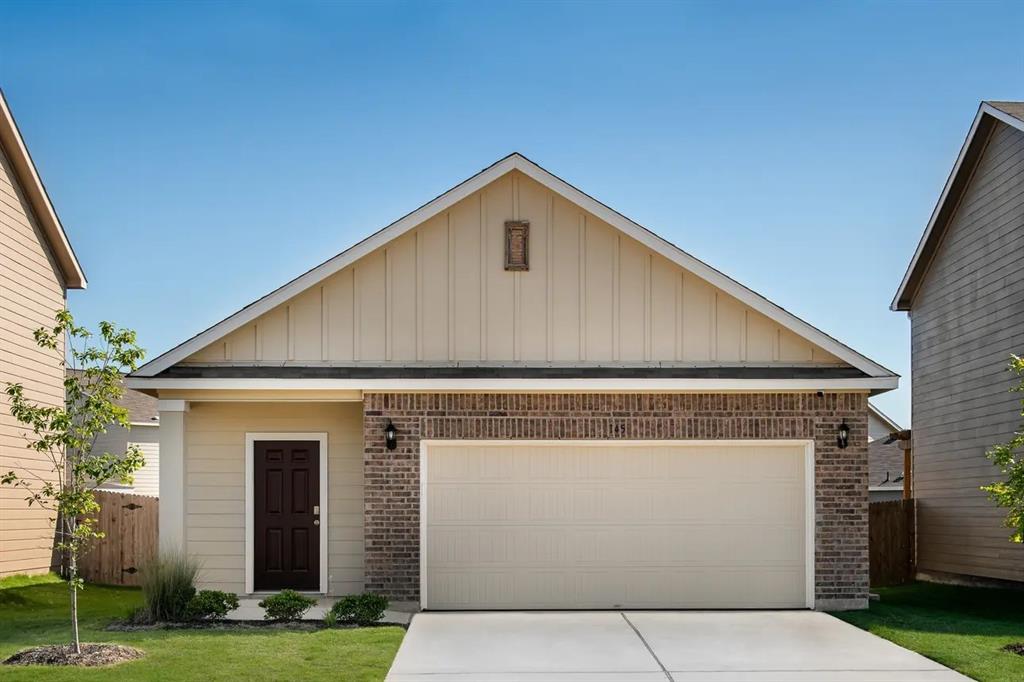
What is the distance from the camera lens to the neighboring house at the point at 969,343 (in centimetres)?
1762

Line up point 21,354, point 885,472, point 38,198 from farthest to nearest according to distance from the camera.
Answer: point 885,472 < point 38,198 < point 21,354

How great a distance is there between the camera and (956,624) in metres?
14.0

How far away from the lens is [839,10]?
1691 centimetres

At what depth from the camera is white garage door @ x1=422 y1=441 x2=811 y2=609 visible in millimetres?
14984

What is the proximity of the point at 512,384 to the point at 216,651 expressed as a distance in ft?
16.4

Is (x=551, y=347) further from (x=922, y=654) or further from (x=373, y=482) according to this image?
(x=922, y=654)

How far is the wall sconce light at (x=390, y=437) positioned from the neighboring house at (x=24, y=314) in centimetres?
684

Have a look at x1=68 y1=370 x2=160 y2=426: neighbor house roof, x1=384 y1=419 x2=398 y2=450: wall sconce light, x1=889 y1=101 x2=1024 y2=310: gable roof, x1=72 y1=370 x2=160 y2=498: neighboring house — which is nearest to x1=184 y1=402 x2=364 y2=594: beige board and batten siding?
x1=384 y1=419 x2=398 y2=450: wall sconce light

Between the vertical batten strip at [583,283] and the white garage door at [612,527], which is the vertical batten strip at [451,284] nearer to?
the white garage door at [612,527]

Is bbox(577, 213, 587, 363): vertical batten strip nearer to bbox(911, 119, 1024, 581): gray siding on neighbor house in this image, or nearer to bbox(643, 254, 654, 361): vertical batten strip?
bbox(643, 254, 654, 361): vertical batten strip

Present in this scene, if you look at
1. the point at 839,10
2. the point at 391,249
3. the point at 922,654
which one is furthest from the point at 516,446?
the point at 839,10

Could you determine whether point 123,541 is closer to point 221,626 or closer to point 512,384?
point 221,626

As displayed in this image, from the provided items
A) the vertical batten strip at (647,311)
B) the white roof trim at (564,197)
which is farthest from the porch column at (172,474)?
the vertical batten strip at (647,311)

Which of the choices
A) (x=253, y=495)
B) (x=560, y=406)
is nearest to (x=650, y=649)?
(x=560, y=406)
